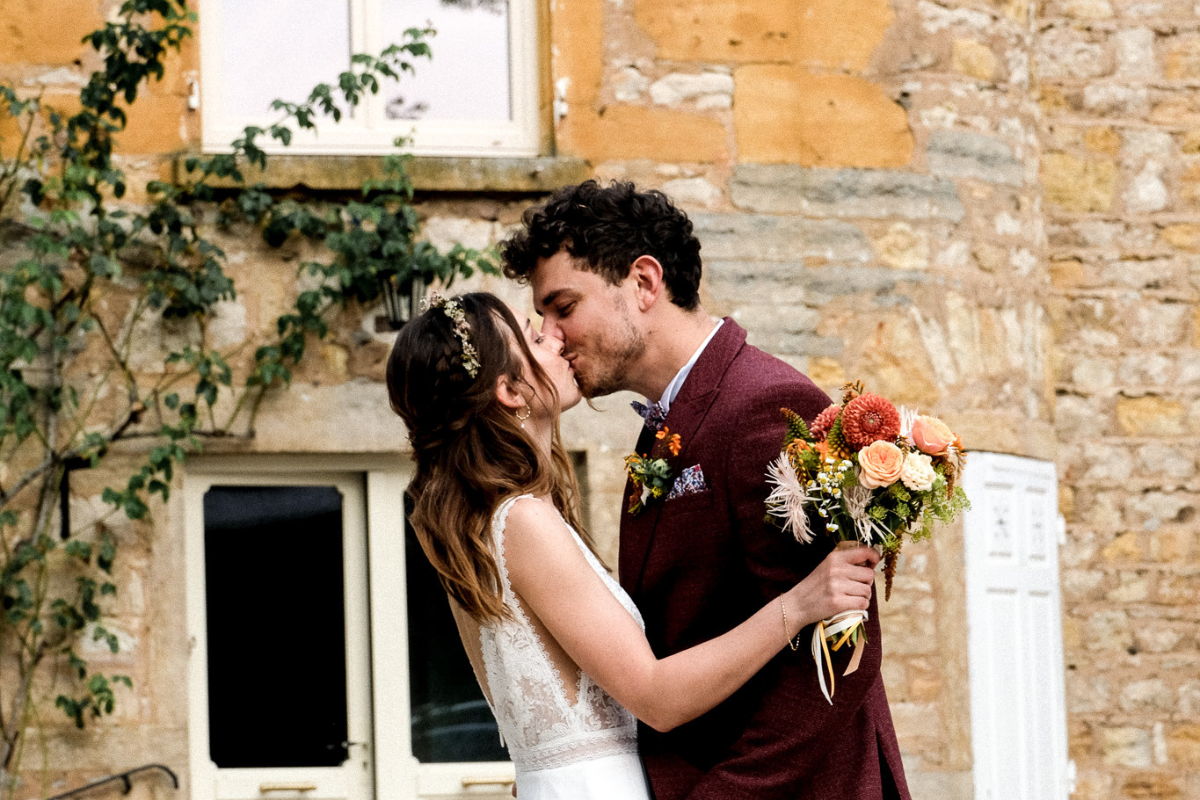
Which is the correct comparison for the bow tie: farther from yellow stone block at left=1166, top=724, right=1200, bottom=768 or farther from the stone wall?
yellow stone block at left=1166, top=724, right=1200, bottom=768

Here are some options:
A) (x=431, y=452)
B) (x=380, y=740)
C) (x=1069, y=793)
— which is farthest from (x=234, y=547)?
(x=1069, y=793)

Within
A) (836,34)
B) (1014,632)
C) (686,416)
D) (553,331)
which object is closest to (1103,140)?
(836,34)

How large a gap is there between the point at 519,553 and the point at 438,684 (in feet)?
9.66

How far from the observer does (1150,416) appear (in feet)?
22.1

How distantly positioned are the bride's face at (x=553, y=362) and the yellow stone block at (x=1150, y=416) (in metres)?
4.17

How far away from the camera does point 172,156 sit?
18.2ft

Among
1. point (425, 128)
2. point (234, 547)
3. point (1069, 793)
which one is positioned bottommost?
point (1069, 793)

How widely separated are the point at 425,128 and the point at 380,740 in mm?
2206

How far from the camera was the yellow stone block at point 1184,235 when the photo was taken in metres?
6.82

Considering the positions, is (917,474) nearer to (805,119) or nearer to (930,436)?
(930,436)

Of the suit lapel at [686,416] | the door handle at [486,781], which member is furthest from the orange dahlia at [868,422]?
the door handle at [486,781]

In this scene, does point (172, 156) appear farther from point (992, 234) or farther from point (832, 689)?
point (832, 689)

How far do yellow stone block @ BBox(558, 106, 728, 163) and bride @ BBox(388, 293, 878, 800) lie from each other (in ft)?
8.69

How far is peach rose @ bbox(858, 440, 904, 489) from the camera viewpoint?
8.00 feet
